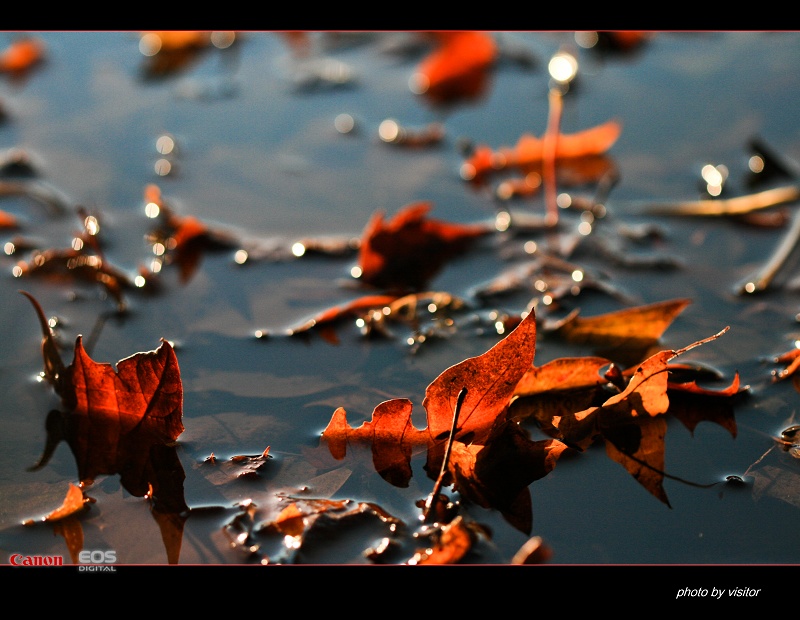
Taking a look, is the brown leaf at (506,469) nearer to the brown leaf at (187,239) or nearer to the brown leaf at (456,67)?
the brown leaf at (187,239)

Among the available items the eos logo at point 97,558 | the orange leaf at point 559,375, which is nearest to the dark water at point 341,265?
the eos logo at point 97,558

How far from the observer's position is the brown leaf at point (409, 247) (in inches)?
74.3

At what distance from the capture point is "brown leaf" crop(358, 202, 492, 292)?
6.19ft

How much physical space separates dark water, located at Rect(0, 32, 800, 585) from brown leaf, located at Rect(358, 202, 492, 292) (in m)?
0.05

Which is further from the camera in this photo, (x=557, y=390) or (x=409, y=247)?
(x=409, y=247)

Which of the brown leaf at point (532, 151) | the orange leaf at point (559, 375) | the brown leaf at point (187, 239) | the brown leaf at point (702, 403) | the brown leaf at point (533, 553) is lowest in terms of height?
the brown leaf at point (533, 553)

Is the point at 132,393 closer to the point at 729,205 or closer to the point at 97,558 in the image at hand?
the point at 97,558

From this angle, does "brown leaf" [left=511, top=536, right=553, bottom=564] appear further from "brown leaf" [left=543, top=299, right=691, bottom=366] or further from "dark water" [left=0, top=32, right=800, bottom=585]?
"brown leaf" [left=543, top=299, right=691, bottom=366]

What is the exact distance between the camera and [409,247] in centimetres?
196

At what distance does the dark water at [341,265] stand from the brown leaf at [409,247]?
47mm

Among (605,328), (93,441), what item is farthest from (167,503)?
(605,328)

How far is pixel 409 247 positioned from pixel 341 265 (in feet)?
0.57

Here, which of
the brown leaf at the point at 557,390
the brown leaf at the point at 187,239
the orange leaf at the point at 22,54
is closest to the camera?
the brown leaf at the point at 557,390

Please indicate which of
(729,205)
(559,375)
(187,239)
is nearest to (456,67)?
(729,205)
